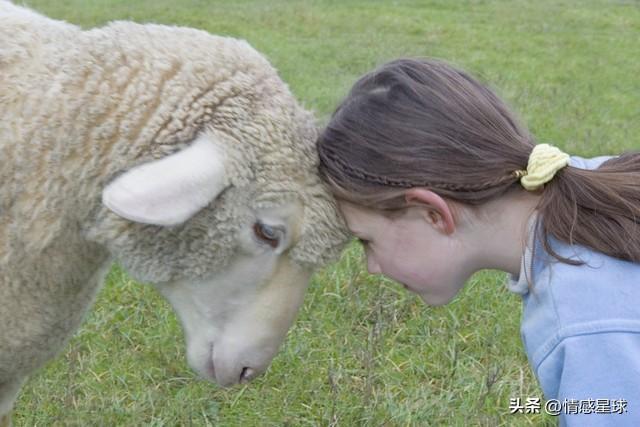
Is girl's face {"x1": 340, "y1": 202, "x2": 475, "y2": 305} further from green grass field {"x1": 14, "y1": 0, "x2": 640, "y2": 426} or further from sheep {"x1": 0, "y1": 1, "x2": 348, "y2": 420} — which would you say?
green grass field {"x1": 14, "y1": 0, "x2": 640, "y2": 426}

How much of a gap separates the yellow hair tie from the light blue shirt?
136mm

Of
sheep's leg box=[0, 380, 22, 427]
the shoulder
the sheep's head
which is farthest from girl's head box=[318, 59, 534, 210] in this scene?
sheep's leg box=[0, 380, 22, 427]

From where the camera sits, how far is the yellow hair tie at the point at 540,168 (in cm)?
232

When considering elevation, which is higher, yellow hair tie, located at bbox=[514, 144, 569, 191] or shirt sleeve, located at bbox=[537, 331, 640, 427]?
yellow hair tie, located at bbox=[514, 144, 569, 191]

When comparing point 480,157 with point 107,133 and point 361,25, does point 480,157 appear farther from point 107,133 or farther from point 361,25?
point 361,25

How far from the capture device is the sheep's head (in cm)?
253

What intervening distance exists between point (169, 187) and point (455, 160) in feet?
2.34

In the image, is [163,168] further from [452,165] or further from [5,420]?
[5,420]

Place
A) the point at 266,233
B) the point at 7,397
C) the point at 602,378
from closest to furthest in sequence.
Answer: the point at 602,378, the point at 266,233, the point at 7,397

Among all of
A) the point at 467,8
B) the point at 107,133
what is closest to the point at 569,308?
the point at 107,133

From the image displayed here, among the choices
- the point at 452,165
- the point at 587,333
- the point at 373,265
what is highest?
the point at 452,165

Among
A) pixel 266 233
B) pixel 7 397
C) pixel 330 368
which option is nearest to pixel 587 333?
pixel 266 233

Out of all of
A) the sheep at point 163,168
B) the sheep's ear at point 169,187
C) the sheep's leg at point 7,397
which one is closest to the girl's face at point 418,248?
the sheep at point 163,168

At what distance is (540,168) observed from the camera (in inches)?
91.6
